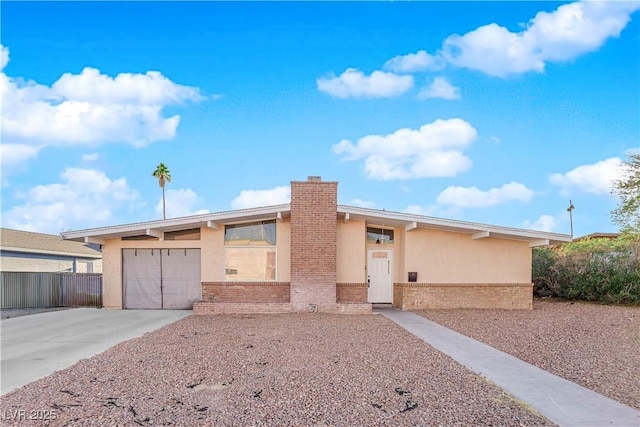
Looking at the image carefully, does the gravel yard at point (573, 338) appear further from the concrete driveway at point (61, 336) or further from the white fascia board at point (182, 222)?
the concrete driveway at point (61, 336)

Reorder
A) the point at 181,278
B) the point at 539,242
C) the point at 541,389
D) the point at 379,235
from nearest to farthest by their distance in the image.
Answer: the point at 541,389 → the point at 539,242 → the point at 181,278 → the point at 379,235

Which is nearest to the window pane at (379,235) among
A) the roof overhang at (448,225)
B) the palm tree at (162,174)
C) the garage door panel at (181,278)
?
the roof overhang at (448,225)

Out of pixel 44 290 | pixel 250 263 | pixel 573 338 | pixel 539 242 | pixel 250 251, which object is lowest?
pixel 573 338

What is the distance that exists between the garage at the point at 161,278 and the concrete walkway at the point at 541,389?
8.60m

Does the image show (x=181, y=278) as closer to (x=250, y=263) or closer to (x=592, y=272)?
(x=250, y=263)

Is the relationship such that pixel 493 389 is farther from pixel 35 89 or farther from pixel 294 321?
pixel 35 89

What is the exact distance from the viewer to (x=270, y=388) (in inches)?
218

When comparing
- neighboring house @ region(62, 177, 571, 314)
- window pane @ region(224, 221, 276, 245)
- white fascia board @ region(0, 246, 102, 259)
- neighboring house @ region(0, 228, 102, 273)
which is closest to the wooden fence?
neighboring house @ region(62, 177, 571, 314)

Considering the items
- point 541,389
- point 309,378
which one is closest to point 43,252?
point 309,378

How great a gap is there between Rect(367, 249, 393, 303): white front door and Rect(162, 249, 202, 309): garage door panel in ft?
18.5

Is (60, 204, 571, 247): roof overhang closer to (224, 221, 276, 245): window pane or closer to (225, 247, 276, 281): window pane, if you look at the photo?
(224, 221, 276, 245): window pane

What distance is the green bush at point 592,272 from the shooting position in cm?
1634

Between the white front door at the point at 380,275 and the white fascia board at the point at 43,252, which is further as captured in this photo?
the white fascia board at the point at 43,252

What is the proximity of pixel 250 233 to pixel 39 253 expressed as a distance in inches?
Result: 574
